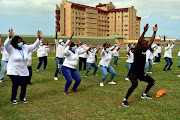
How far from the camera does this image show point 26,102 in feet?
21.0

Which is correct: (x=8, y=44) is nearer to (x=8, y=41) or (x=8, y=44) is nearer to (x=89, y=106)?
(x=8, y=41)

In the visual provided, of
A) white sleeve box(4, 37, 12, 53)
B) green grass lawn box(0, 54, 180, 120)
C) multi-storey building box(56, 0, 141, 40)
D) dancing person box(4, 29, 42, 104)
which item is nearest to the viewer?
green grass lawn box(0, 54, 180, 120)

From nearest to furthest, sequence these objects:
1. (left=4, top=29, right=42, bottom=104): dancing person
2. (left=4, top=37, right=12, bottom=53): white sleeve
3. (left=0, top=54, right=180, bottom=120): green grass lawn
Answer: (left=0, top=54, right=180, bottom=120): green grass lawn, (left=4, top=37, right=12, bottom=53): white sleeve, (left=4, top=29, right=42, bottom=104): dancing person

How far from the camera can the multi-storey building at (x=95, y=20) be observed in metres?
79.8

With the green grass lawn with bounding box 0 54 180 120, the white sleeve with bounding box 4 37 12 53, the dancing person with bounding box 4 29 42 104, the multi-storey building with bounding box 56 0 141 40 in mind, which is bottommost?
the green grass lawn with bounding box 0 54 180 120

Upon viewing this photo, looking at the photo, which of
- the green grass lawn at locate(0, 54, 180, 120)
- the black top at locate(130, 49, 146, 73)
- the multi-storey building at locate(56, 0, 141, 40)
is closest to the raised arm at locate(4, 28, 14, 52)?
the green grass lawn at locate(0, 54, 180, 120)

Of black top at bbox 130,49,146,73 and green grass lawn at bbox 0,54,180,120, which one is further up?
black top at bbox 130,49,146,73

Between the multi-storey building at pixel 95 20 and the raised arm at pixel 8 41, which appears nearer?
the raised arm at pixel 8 41

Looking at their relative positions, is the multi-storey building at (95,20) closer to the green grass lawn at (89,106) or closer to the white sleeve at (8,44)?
the green grass lawn at (89,106)

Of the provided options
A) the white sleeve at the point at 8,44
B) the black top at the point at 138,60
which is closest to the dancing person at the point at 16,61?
the white sleeve at the point at 8,44

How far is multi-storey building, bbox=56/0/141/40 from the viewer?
7975 centimetres

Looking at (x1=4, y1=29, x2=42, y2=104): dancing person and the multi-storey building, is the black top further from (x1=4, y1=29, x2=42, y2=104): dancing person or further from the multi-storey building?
the multi-storey building

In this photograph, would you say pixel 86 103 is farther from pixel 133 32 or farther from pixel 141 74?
pixel 133 32

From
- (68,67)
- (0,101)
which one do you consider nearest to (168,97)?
(68,67)
